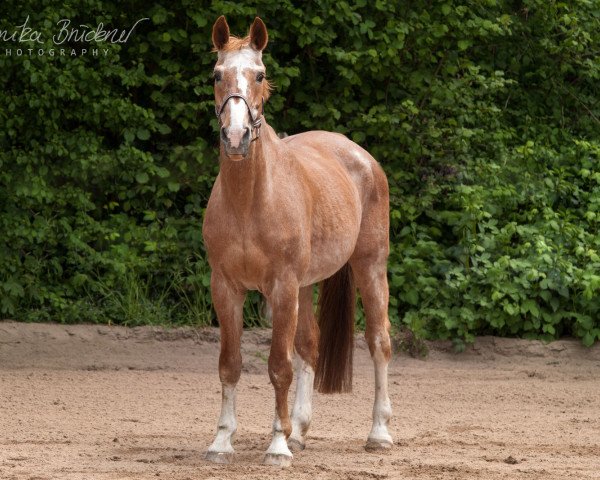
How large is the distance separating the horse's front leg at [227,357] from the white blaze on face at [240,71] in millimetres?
950

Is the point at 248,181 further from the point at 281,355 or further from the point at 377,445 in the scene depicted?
the point at 377,445

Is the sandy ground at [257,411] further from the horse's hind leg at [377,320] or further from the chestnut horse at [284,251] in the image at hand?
the chestnut horse at [284,251]

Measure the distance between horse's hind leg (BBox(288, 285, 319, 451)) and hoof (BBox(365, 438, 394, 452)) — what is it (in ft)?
1.19

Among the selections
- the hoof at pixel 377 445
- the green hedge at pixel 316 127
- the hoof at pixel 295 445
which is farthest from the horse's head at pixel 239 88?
the green hedge at pixel 316 127

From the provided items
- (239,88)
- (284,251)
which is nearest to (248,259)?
(284,251)

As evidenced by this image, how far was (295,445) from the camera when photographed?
6254mm

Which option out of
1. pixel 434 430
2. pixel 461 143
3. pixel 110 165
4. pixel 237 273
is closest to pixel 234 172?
pixel 237 273

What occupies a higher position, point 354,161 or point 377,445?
point 354,161

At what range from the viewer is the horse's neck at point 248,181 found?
560 centimetres

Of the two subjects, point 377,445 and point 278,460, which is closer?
point 278,460

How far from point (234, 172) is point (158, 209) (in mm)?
5058
